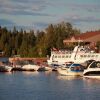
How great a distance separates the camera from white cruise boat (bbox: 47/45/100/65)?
95625mm

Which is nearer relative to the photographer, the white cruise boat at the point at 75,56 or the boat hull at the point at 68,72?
the boat hull at the point at 68,72

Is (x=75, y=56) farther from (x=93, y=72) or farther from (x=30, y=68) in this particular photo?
(x=93, y=72)

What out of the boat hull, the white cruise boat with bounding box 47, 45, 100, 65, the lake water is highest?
the white cruise boat with bounding box 47, 45, 100, 65

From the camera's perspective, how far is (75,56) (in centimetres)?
9662

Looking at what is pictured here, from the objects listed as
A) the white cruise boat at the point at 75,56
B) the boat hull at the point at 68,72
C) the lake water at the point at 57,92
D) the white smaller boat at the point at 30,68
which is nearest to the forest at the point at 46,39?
the white cruise boat at the point at 75,56

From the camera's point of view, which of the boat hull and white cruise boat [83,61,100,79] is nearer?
white cruise boat [83,61,100,79]

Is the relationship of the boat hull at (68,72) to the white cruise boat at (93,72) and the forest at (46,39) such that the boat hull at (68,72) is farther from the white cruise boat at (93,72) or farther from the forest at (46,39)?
the forest at (46,39)

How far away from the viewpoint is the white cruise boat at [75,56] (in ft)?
314

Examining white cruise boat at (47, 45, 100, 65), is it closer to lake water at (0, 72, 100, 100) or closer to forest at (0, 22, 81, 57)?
forest at (0, 22, 81, 57)

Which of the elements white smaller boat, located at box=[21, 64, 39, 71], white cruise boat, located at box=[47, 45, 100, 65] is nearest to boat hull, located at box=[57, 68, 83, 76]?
white smaller boat, located at box=[21, 64, 39, 71]

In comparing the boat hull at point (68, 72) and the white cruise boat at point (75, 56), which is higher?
the white cruise boat at point (75, 56)

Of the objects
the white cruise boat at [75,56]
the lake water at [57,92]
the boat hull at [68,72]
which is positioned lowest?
the lake water at [57,92]

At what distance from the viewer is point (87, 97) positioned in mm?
42625

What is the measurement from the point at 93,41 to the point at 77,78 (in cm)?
6534
